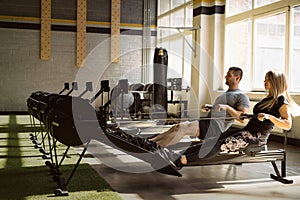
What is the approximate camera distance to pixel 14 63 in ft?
40.0

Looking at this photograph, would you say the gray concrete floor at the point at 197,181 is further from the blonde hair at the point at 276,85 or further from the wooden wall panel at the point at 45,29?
the wooden wall panel at the point at 45,29

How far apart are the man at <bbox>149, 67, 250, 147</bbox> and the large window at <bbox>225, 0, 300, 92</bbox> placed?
3097mm

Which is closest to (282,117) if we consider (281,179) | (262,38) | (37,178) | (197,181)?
(281,179)

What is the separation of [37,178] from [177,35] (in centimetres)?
867

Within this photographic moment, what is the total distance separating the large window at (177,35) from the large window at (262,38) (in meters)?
1.81

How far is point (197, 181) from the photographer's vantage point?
12.7 feet

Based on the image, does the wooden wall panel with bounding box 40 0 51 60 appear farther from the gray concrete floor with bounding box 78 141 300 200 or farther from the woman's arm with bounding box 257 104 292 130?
the woman's arm with bounding box 257 104 292 130

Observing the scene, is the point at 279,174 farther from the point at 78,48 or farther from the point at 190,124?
the point at 78,48

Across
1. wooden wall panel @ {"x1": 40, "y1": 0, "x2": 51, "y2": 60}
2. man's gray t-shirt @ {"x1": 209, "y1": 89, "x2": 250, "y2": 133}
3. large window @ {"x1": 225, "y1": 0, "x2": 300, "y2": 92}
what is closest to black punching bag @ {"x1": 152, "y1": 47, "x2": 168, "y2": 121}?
large window @ {"x1": 225, "y1": 0, "x2": 300, "y2": 92}

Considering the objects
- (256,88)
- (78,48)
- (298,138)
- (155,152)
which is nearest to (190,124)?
(155,152)

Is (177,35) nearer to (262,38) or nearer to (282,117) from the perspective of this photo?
(262,38)

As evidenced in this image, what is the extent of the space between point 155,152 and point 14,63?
9.77 meters

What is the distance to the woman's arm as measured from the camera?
3.56 m

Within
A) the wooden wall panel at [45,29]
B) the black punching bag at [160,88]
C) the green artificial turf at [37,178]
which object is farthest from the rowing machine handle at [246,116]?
the wooden wall panel at [45,29]
